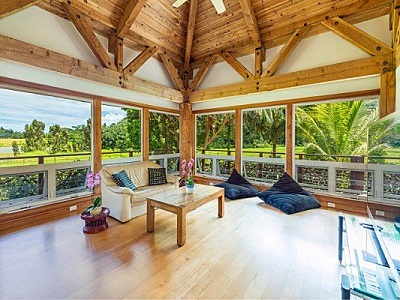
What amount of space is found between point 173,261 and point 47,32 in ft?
13.9

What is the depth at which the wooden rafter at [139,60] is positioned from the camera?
14.9ft

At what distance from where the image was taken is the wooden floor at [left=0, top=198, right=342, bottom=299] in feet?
6.05

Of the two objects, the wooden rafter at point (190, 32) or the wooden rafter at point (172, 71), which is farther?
the wooden rafter at point (172, 71)

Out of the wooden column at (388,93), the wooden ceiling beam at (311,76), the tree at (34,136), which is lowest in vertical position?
the tree at (34,136)

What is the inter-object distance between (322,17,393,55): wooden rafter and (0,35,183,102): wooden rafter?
4096 millimetres

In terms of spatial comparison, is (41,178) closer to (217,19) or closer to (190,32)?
(190,32)

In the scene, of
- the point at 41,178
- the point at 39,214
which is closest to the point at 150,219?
the point at 39,214

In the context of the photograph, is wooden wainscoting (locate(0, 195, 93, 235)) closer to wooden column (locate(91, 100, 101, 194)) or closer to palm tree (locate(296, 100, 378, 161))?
wooden column (locate(91, 100, 101, 194))

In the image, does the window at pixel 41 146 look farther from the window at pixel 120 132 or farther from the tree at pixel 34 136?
the window at pixel 120 132

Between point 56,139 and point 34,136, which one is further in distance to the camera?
point 56,139

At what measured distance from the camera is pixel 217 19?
4.81m

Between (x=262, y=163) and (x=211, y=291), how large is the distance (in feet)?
12.6

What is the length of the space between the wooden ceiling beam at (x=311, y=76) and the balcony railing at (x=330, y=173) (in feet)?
5.44

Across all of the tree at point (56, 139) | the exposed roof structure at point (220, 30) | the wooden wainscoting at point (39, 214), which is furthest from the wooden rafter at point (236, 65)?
the wooden wainscoting at point (39, 214)
